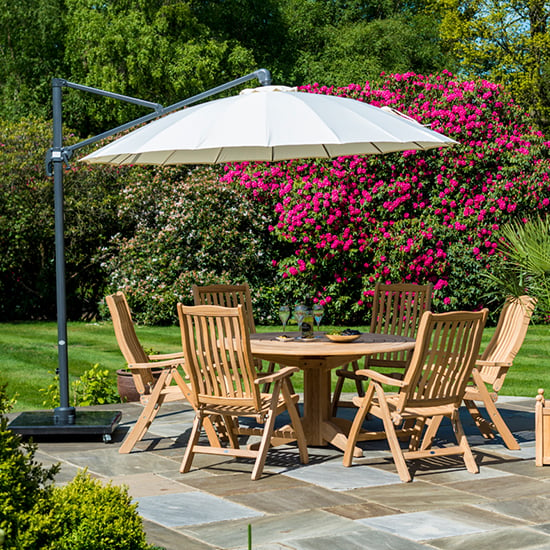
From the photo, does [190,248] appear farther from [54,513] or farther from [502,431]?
[54,513]

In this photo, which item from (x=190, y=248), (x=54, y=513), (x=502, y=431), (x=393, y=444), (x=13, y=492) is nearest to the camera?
(x=13, y=492)

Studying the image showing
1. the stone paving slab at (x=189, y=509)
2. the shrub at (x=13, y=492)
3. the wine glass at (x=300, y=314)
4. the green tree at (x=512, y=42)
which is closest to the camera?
the shrub at (x=13, y=492)

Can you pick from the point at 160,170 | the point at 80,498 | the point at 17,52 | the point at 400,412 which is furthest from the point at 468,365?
the point at 17,52

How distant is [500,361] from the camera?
6.29 m

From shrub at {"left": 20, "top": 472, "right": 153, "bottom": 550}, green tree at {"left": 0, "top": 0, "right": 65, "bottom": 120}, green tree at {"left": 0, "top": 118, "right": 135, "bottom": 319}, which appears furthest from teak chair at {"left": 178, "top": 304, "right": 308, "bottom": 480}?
green tree at {"left": 0, "top": 0, "right": 65, "bottom": 120}

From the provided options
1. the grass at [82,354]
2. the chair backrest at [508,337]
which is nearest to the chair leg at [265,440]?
the chair backrest at [508,337]

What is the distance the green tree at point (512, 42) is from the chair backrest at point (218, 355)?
21.8 meters

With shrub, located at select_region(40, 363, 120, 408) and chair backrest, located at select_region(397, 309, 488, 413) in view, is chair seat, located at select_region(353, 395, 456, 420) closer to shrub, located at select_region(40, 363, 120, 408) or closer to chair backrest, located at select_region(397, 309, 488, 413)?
chair backrest, located at select_region(397, 309, 488, 413)

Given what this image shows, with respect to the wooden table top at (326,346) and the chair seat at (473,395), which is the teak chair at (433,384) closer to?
the wooden table top at (326,346)

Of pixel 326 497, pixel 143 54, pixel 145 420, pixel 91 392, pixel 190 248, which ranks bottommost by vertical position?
pixel 91 392

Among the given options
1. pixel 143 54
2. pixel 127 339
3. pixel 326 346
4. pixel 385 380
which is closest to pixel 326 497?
pixel 385 380

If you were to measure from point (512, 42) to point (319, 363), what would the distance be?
74.2ft

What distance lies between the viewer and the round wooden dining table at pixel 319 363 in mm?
6039

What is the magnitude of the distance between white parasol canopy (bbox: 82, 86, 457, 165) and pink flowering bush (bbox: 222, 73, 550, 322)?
26.5 feet
